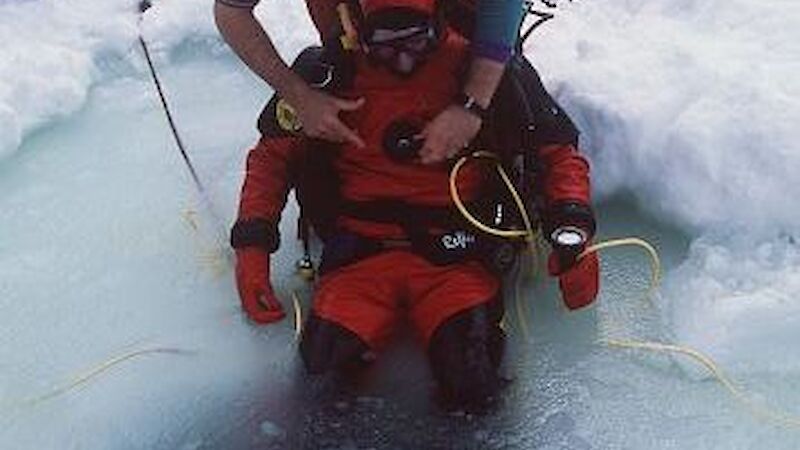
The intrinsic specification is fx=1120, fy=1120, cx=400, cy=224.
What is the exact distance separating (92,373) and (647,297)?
3.96 ft

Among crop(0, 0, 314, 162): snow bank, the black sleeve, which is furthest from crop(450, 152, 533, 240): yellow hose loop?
crop(0, 0, 314, 162): snow bank

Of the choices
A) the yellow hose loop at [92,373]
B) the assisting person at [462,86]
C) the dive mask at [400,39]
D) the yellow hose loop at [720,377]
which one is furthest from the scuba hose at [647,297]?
the yellow hose loop at [92,373]

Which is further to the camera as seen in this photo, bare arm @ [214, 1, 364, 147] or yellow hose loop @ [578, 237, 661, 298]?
yellow hose loop @ [578, 237, 661, 298]

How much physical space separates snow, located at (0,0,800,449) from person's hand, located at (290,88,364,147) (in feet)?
1.57

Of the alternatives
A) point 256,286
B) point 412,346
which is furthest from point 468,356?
point 256,286

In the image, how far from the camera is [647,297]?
2.45 m

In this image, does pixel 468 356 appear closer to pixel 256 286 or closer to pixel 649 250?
pixel 256 286

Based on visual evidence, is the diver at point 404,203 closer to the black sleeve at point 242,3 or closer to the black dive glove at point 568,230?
the black dive glove at point 568,230

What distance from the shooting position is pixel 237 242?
7.69 feet

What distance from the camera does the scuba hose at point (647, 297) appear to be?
6.93ft

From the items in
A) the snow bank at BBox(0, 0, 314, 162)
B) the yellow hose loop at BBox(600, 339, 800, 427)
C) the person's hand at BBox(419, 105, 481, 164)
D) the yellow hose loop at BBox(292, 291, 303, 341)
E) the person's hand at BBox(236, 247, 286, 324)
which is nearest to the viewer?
the yellow hose loop at BBox(600, 339, 800, 427)

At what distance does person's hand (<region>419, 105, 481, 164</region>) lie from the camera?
2193 mm

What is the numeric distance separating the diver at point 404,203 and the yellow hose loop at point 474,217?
27mm

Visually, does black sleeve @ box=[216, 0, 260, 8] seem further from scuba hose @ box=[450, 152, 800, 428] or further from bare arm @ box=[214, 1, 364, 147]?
scuba hose @ box=[450, 152, 800, 428]
